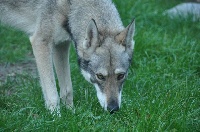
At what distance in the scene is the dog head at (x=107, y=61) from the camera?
529cm

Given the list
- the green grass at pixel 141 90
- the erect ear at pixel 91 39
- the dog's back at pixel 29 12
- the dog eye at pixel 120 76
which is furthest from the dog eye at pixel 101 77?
the dog's back at pixel 29 12

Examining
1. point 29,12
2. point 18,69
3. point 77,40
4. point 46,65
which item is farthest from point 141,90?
point 18,69

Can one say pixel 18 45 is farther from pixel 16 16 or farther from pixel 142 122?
pixel 142 122

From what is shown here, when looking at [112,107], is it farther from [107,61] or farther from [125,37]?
[125,37]

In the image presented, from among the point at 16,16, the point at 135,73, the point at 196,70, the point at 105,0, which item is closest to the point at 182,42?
the point at 196,70

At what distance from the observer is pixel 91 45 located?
545 cm

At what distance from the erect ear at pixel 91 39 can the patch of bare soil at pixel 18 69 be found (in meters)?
1.91

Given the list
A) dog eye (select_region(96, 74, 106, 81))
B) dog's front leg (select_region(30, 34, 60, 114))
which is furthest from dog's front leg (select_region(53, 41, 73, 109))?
dog eye (select_region(96, 74, 106, 81))

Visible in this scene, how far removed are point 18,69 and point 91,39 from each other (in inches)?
96.2

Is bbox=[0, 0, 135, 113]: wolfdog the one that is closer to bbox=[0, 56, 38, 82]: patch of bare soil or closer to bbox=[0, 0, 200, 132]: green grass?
bbox=[0, 0, 200, 132]: green grass

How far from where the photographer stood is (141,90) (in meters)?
6.39

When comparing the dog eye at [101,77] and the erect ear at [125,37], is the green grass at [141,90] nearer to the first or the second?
the dog eye at [101,77]

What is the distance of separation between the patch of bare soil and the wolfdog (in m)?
1.06

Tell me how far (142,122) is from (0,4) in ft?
8.53
